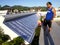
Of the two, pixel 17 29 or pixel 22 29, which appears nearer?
pixel 17 29

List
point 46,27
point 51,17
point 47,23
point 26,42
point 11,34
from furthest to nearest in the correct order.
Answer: point 11,34 < point 46,27 < point 47,23 < point 51,17 < point 26,42

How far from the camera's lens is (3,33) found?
13352 mm

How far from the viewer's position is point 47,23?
1027cm

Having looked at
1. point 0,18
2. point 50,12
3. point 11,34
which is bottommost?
point 11,34

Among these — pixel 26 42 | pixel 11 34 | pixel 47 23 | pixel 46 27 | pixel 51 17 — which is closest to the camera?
pixel 26 42

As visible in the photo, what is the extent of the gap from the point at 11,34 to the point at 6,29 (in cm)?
98

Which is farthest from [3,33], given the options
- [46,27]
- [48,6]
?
[48,6]

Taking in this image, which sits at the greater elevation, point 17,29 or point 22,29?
point 17,29

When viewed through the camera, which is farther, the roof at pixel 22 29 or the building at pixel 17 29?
the building at pixel 17 29

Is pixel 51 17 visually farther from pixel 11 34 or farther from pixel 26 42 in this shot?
pixel 11 34

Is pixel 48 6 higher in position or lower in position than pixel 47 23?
higher

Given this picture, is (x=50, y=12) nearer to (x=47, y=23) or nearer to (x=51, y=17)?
(x=51, y=17)

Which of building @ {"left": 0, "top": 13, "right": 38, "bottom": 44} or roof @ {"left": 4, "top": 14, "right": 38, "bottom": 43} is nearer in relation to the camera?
roof @ {"left": 4, "top": 14, "right": 38, "bottom": 43}

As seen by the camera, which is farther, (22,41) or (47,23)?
(47,23)
